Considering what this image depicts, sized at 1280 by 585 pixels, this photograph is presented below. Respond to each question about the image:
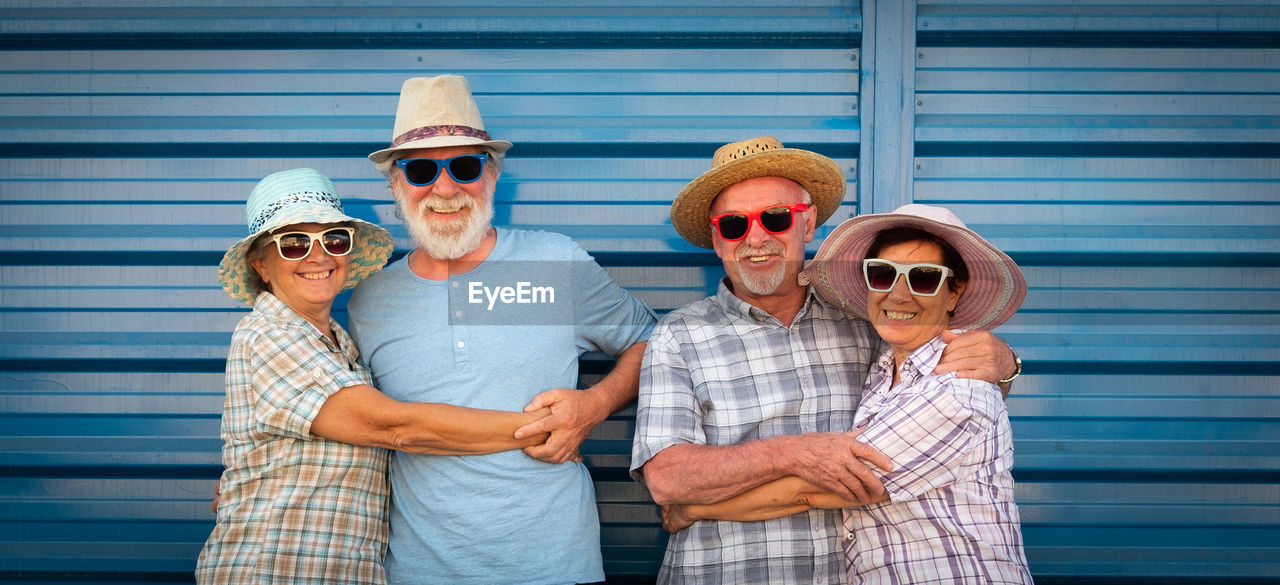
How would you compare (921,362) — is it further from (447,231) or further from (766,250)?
(447,231)

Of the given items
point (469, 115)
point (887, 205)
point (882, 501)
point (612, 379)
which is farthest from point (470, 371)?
point (887, 205)

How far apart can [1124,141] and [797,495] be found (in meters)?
2.21

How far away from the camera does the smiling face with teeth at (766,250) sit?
8.94 ft

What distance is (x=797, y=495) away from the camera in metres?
2.46

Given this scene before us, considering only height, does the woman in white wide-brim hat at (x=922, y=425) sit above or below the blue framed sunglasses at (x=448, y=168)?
below

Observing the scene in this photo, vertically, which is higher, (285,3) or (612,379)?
(285,3)

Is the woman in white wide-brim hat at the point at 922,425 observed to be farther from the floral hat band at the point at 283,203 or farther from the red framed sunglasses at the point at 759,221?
the floral hat band at the point at 283,203

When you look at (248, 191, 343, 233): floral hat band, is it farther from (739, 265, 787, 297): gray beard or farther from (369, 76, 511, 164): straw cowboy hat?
(739, 265, 787, 297): gray beard

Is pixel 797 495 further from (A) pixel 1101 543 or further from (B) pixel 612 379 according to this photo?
(A) pixel 1101 543

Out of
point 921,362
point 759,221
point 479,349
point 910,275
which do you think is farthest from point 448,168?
point 921,362

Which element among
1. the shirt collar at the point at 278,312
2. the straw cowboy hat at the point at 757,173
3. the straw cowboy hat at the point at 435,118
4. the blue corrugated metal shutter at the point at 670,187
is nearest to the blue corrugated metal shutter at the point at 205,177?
the blue corrugated metal shutter at the point at 670,187

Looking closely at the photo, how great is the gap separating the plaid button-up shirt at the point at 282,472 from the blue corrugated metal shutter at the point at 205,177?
107 centimetres

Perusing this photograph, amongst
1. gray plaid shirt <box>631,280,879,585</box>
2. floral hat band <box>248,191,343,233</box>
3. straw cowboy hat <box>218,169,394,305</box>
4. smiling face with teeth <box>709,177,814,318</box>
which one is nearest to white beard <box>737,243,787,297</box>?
smiling face with teeth <box>709,177,814,318</box>

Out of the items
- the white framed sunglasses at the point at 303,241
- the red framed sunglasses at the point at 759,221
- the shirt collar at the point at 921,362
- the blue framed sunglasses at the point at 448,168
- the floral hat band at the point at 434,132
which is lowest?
the shirt collar at the point at 921,362
